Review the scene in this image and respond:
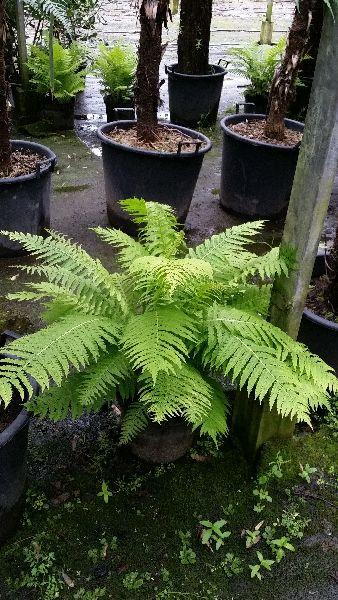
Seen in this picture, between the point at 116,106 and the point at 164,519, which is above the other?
the point at 116,106

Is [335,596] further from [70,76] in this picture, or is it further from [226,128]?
[70,76]

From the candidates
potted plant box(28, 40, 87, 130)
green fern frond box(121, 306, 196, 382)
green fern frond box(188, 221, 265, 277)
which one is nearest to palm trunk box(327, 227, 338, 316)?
green fern frond box(188, 221, 265, 277)

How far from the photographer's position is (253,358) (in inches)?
86.8

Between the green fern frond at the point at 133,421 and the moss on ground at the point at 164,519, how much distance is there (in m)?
0.40

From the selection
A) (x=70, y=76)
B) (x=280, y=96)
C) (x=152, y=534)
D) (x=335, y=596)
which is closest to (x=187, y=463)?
(x=152, y=534)

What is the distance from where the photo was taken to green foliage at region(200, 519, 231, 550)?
244 centimetres

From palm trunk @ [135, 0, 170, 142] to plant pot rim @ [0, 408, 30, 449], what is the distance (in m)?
3.21

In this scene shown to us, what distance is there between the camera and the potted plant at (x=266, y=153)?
4.73m

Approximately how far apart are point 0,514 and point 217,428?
0.97 meters

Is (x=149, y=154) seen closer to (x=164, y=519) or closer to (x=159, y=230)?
(x=159, y=230)

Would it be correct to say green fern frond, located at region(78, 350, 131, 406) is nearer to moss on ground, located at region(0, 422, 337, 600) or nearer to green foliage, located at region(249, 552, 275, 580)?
moss on ground, located at region(0, 422, 337, 600)

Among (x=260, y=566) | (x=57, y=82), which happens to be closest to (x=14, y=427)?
(x=260, y=566)

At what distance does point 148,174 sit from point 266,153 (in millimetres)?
1111

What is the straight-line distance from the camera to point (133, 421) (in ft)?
7.92
